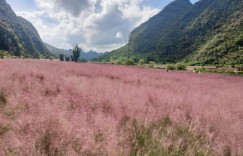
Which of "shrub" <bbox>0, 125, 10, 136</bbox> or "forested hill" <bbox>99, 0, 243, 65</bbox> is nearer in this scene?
"shrub" <bbox>0, 125, 10, 136</bbox>

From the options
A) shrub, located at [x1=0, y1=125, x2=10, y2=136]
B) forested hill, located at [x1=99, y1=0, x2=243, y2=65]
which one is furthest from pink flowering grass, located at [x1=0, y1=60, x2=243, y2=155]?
forested hill, located at [x1=99, y1=0, x2=243, y2=65]

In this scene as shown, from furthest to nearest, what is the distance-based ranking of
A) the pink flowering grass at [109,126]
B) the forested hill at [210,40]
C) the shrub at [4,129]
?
the forested hill at [210,40] < the shrub at [4,129] < the pink flowering grass at [109,126]

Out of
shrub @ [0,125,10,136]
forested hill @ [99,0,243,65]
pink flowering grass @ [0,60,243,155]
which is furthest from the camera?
forested hill @ [99,0,243,65]

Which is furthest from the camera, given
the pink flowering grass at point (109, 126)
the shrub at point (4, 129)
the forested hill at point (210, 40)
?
the forested hill at point (210, 40)

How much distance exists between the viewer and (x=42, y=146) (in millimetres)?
2463

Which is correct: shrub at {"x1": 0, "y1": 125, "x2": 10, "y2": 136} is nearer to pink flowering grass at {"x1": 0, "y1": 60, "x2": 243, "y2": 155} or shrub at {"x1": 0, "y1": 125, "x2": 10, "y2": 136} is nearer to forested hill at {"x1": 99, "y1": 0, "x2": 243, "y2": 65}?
pink flowering grass at {"x1": 0, "y1": 60, "x2": 243, "y2": 155}

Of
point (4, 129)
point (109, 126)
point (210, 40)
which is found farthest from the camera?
point (210, 40)

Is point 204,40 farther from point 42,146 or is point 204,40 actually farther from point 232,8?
point 42,146

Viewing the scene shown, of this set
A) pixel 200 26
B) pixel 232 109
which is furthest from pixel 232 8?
pixel 232 109

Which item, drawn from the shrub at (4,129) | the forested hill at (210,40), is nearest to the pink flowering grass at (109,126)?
the shrub at (4,129)

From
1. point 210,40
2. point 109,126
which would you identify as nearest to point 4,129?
point 109,126

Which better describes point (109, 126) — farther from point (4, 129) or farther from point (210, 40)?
point (210, 40)

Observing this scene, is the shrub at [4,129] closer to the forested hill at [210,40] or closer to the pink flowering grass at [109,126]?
the pink flowering grass at [109,126]

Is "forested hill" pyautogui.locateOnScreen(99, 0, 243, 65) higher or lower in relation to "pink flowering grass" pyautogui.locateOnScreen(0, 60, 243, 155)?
higher
